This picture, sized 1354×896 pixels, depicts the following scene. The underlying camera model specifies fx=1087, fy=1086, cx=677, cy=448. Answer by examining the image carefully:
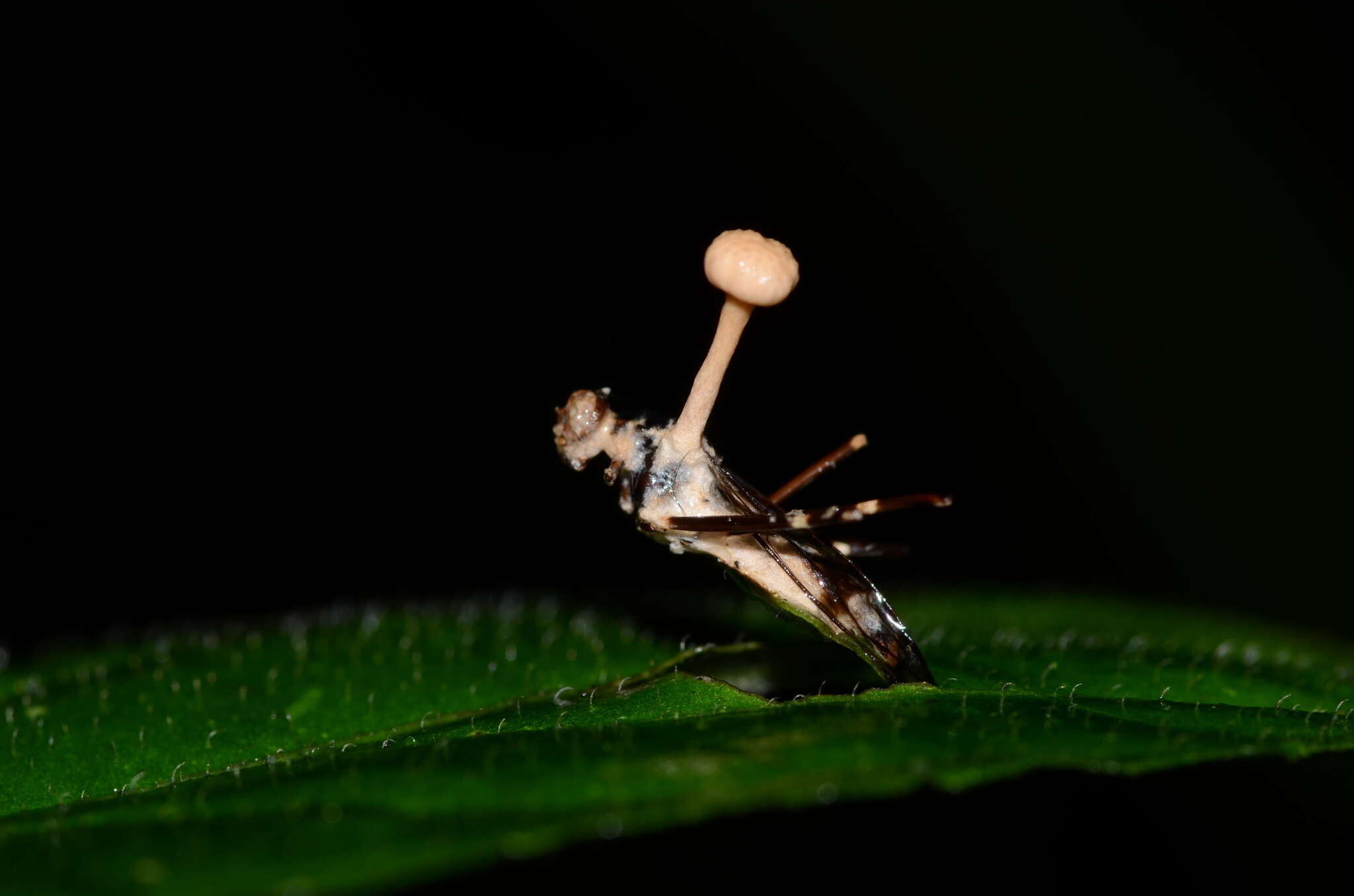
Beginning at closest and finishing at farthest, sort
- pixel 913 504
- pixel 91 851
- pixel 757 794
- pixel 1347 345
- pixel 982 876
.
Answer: pixel 757 794 → pixel 91 851 → pixel 913 504 → pixel 982 876 → pixel 1347 345

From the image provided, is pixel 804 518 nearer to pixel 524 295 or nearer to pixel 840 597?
pixel 840 597

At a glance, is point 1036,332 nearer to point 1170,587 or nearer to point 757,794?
point 1170,587

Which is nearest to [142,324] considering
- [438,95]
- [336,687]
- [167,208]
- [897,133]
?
[167,208]

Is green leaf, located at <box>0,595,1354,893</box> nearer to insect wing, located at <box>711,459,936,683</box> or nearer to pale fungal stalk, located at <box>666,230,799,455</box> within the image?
insect wing, located at <box>711,459,936,683</box>

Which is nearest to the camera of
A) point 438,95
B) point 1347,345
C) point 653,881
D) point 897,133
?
point 653,881

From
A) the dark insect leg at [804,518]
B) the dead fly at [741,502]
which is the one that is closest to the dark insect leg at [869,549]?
the dead fly at [741,502]

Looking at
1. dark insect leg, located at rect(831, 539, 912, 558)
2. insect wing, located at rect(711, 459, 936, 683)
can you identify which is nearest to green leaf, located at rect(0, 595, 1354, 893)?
insect wing, located at rect(711, 459, 936, 683)

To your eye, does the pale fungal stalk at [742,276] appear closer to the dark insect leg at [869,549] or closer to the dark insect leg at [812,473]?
the dark insect leg at [812,473]
